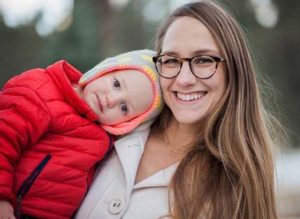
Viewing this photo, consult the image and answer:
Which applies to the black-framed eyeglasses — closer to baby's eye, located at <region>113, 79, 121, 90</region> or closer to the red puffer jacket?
baby's eye, located at <region>113, 79, 121, 90</region>

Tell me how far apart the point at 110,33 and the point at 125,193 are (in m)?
9.30

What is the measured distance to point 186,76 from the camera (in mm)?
2170

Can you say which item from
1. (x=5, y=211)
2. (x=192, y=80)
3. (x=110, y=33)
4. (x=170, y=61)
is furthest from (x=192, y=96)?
(x=110, y=33)

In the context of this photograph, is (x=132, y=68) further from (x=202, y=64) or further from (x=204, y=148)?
(x=204, y=148)

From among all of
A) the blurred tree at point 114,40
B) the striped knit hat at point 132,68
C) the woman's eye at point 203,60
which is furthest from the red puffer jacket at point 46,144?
the blurred tree at point 114,40

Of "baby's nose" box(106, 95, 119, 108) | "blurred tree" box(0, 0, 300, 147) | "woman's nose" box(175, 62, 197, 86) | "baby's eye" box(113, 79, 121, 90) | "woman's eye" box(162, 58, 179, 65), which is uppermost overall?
"woman's eye" box(162, 58, 179, 65)

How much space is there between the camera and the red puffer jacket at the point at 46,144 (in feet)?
6.51

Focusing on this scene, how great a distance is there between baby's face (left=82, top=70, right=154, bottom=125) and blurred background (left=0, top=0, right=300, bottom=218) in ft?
24.7

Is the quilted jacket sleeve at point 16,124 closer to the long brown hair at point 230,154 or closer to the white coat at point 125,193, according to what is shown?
the white coat at point 125,193

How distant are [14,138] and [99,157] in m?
0.46

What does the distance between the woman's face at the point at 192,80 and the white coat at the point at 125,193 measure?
31 centimetres

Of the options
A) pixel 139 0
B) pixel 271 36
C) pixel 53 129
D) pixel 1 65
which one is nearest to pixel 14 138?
pixel 53 129

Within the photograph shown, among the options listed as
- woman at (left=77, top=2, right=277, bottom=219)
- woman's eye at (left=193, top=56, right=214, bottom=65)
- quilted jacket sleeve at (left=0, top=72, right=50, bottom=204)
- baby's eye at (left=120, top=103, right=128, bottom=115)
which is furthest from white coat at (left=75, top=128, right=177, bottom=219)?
woman's eye at (left=193, top=56, right=214, bottom=65)

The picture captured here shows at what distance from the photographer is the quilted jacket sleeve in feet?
6.40
